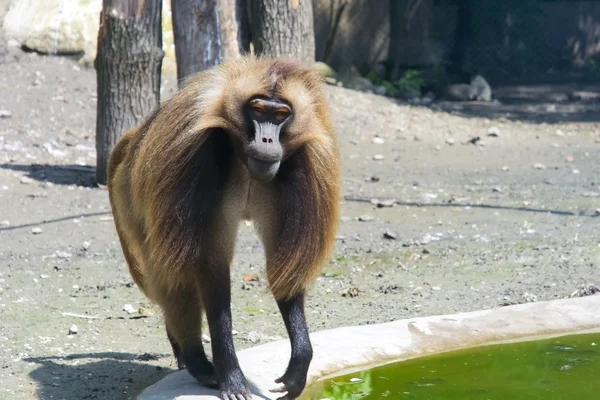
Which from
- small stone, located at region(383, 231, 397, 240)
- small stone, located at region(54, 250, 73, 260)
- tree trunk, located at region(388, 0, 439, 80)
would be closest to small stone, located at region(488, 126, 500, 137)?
tree trunk, located at region(388, 0, 439, 80)

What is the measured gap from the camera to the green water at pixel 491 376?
4.59m

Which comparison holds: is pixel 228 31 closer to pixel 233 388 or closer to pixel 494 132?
pixel 233 388

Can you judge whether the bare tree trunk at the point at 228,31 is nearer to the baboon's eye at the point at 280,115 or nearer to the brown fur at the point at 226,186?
the brown fur at the point at 226,186

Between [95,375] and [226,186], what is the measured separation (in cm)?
143

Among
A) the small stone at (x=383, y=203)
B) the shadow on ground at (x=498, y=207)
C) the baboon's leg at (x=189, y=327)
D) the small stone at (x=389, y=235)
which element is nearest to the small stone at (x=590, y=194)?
the shadow on ground at (x=498, y=207)

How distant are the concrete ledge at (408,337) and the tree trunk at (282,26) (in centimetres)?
483

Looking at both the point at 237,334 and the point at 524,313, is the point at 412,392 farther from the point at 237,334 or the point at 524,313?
the point at 237,334

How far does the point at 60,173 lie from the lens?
956 centimetres

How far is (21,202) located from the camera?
8.66 m

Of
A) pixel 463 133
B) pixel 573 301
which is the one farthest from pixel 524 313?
pixel 463 133

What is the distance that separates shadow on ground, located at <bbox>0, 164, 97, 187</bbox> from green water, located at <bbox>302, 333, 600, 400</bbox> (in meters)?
5.22

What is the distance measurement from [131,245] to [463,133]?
8.29 metres

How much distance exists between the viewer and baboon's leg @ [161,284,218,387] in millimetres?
4297

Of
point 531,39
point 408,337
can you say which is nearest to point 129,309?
point 408,337
